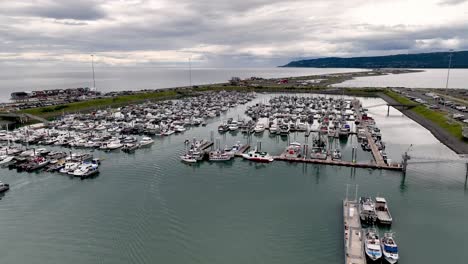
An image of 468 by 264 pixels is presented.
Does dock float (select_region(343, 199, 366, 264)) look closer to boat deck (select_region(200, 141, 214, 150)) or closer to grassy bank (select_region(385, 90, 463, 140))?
boat deck (select_region(200, 141, 214, 150))

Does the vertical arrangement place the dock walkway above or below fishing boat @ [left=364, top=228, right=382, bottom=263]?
above

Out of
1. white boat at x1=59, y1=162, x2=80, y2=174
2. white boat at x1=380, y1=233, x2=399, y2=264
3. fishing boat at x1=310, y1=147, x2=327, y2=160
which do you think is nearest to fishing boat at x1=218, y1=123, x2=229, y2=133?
fishing boat at x1=310, y1=147, x2=327, y2=160

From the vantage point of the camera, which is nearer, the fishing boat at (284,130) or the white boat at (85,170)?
the white boat at (85,170)

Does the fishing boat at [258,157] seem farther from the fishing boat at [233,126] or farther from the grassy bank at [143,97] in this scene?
the grassy bank at [143,97]

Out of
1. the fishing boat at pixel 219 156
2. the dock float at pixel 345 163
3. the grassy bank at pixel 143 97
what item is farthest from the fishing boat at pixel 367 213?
the grassy bank at pixel 143 97

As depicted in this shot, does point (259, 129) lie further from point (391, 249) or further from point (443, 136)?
point (391, 249)

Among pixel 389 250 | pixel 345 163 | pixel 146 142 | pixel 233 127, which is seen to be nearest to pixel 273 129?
pixel 233 127

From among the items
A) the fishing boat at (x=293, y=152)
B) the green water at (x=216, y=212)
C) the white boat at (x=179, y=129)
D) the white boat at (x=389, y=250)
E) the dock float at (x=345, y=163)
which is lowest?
the green water at (x=216, y=212)
